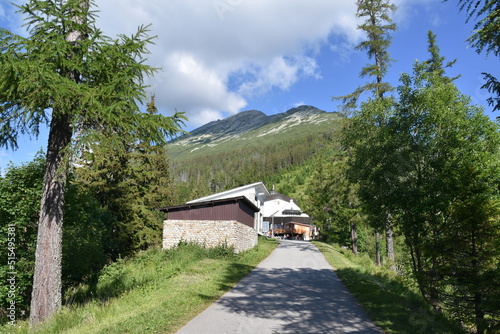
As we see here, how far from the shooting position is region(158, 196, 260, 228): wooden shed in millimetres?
21894

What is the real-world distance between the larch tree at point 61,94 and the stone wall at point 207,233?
13.2 m

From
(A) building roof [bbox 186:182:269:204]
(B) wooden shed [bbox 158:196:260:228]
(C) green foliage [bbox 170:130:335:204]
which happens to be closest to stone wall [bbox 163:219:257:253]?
(B) wooden shed [bbox 158:196:260:228]

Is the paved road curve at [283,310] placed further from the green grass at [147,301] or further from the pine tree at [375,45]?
the pine tree at [375,45]

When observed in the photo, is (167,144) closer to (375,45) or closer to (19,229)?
(19,229)

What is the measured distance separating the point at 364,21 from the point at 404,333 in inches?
879

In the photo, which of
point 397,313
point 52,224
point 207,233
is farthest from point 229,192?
point 397,313

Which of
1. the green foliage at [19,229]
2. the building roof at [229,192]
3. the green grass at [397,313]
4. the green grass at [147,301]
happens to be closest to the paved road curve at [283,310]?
the green grass at [397,313]

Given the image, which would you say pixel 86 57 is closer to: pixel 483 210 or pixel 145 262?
pixel 483 210

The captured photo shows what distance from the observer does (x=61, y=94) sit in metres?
7.11

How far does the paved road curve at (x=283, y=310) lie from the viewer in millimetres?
6738

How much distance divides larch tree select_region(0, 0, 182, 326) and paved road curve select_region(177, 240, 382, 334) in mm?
4690

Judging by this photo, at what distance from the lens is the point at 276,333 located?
646 cm

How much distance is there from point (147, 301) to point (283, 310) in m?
3.95

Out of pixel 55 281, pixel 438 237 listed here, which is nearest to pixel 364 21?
pixel 438 237
